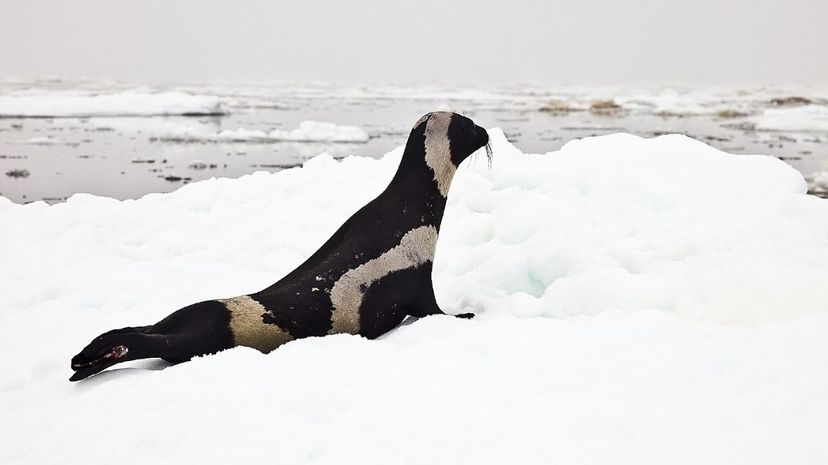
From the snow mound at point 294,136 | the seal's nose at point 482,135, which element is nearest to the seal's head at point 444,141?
the seal's nose at point 482,135

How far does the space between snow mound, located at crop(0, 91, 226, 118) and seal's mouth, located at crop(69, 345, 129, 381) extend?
25804 millimetres

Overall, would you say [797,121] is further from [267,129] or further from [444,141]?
[444,141]

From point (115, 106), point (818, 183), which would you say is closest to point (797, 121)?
point (818, 183)

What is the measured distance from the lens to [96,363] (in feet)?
9.56

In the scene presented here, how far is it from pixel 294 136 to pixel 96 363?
52.1ft

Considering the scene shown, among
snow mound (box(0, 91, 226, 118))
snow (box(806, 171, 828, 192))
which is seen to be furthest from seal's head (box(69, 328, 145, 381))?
snow mound (box(0, 91, 226, 118))

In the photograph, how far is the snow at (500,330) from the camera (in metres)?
2.10

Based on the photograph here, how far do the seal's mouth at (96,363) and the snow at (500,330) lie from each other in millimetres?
51

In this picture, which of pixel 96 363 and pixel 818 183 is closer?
pixel 96 363

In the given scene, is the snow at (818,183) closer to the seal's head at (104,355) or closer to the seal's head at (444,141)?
the seal's head at (444,141)

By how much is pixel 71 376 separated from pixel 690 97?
124 ft

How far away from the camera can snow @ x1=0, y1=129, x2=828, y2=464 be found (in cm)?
210

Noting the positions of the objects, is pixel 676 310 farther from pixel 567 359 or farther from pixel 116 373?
pixel 116 373

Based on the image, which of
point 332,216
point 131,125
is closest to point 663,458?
point 332,216
